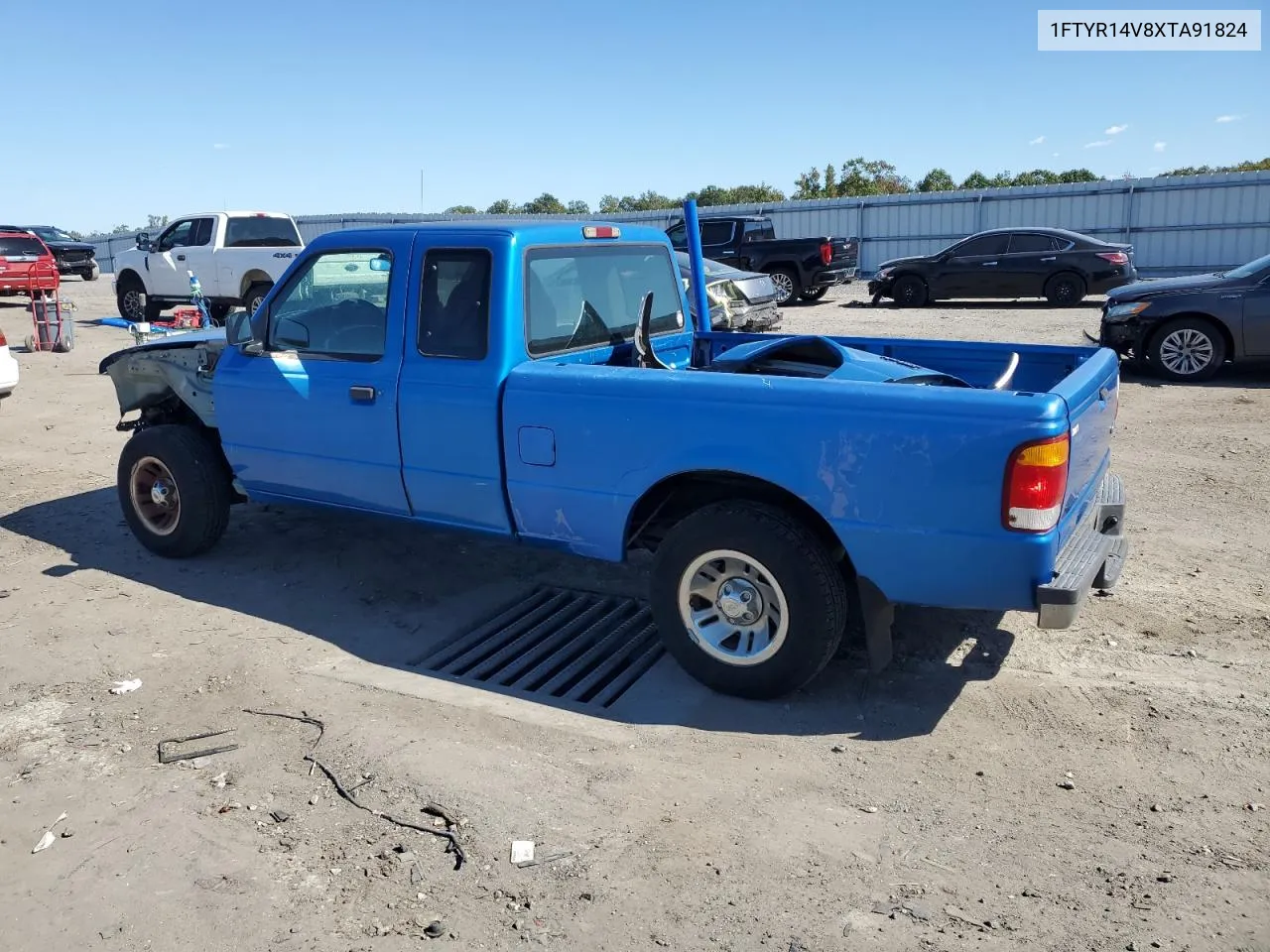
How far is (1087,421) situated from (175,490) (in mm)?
5014

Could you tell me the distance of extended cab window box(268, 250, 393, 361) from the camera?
5.12 m

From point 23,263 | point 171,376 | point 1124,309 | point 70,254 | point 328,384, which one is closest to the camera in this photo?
point 328,384

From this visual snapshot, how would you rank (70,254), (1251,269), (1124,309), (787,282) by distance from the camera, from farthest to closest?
(70,254), (787,282), (1124,309), (1251,269)

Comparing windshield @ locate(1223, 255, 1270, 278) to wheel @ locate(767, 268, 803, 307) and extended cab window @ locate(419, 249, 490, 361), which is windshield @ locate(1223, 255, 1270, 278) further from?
wheel @ locate(767, 268, 803, 307)

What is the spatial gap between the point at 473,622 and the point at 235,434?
174 centimetres

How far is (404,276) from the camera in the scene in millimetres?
4988

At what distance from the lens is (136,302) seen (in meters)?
19.2

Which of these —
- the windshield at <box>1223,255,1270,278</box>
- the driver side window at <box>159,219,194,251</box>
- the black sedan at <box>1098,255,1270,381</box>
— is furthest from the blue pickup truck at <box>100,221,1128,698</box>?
the driver side window at <box>159,219,194,251</box>

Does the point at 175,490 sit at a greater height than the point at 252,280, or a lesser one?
lesser

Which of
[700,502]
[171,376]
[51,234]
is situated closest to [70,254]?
[51,234]

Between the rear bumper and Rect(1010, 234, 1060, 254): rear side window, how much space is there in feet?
50.7

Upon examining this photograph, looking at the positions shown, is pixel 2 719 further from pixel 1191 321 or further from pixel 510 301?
pixel 1191 321

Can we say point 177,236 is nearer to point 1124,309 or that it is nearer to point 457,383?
point 1124,309

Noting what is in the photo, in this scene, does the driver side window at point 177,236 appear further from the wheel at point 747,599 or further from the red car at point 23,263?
the wheel at point 747,599
